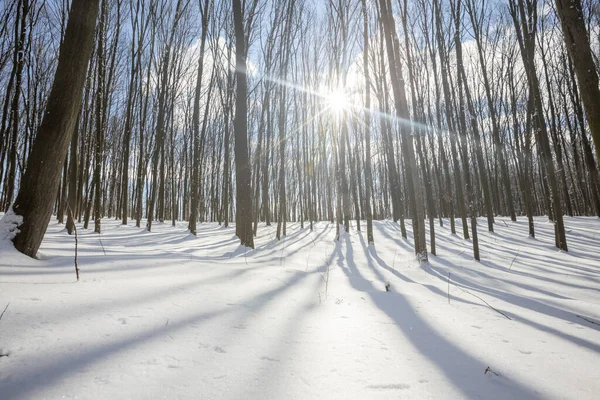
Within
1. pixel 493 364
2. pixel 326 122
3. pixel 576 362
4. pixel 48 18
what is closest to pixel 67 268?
pixel 493 364

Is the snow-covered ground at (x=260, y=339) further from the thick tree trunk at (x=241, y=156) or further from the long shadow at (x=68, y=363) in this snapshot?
the thick tree trunk at (x=241, y=156)

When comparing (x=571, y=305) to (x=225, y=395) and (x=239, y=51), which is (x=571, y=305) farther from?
(x=239, y=51)

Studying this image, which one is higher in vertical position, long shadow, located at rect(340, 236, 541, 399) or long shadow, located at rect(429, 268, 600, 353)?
long shadow, located at rect(340, 236, 541, 399)

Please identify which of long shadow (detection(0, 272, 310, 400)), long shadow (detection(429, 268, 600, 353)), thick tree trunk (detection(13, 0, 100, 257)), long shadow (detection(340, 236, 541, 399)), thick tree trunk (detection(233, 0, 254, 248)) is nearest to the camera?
long shadow (detection(0, 272, 310, 400))

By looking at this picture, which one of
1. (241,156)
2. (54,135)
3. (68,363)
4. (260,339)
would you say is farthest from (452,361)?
(241,156)

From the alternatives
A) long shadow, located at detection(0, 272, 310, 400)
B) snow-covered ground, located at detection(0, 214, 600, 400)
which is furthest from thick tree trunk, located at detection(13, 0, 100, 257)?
long shadow, located at detection(0, 272, 310, 400)

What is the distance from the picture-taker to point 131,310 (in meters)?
1.37

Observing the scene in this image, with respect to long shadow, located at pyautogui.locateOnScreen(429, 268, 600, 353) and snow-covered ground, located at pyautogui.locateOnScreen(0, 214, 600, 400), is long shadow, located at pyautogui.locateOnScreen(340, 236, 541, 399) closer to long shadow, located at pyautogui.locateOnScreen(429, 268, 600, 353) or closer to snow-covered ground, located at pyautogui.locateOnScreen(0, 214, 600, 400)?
snow-covered ground, located at pyautogui.locateOnScreen(0, 214, 600, 400)

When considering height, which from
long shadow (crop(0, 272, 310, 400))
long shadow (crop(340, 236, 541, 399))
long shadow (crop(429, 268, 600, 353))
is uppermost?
long shadow (crop(0, 272, 310, 400))

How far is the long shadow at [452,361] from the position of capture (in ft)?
3.31

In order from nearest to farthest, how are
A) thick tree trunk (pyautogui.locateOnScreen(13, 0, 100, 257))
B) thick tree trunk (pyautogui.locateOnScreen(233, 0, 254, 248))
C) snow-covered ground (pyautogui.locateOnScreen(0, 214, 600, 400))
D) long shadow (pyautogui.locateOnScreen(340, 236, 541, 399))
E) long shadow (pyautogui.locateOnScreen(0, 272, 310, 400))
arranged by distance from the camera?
long shadow (pyautogui.locateOnScreen(0, 272, 310, 400))
snow-covered ground (pyautogui.locateOnScreen(0, 214, 600, 400))
long shadow (pyautogui.locateOnScreen(340, 236, 541, 399))
thick tree trunk (pyautogui.locateOnScreen(13, 0, 100, 257))
thick tree trunk (pyautogui.locateOnScreen(233, 0, 254, 248))

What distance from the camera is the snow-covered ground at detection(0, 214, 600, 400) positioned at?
35.5 inches

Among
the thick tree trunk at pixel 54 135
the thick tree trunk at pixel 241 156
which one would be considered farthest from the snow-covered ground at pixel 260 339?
the thick tree trunk at pixel 241 156

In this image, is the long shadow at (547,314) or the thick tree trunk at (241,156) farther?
the thick tree trunk at (241,156)
